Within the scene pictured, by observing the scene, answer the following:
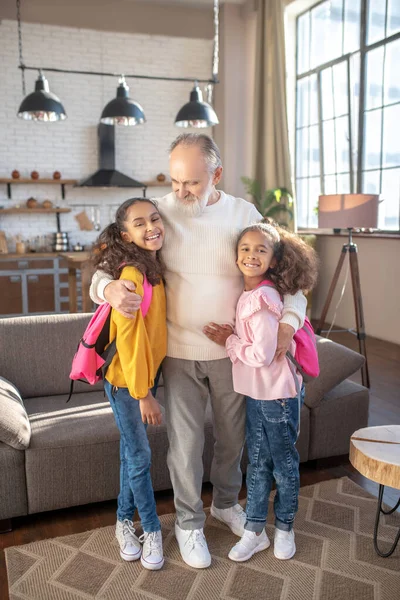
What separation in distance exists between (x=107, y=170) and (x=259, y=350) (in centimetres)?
615

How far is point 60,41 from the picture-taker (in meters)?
7.38

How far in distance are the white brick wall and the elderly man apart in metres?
5.97

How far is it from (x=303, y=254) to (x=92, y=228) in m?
5.98

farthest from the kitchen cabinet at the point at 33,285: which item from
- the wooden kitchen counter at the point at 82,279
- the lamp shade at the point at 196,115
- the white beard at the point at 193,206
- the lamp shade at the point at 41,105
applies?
the white beard at the point at 193,206

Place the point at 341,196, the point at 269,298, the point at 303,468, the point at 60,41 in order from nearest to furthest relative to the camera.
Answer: the point at 269,298, the point at 303,468, the point at 341,196, the point at 60,41

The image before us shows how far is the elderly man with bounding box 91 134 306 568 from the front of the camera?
1904 mm

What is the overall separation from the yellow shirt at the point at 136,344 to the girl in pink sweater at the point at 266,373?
20 cm

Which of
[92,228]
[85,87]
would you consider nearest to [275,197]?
[92,228]

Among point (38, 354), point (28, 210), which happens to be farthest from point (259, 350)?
point (28, 210)

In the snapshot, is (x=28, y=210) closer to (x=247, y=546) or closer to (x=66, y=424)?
(x=66, y=424)

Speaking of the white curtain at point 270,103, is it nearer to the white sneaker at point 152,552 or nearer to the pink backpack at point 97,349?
the pink backpack at point 97,349

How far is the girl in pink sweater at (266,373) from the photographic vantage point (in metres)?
1.90

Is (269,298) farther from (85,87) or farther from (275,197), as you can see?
(85,87)

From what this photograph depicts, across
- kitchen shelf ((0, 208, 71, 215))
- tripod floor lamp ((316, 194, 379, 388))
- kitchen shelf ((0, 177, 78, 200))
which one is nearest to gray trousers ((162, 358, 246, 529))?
tripod floor lamp ((316, 194, 379, 388))
